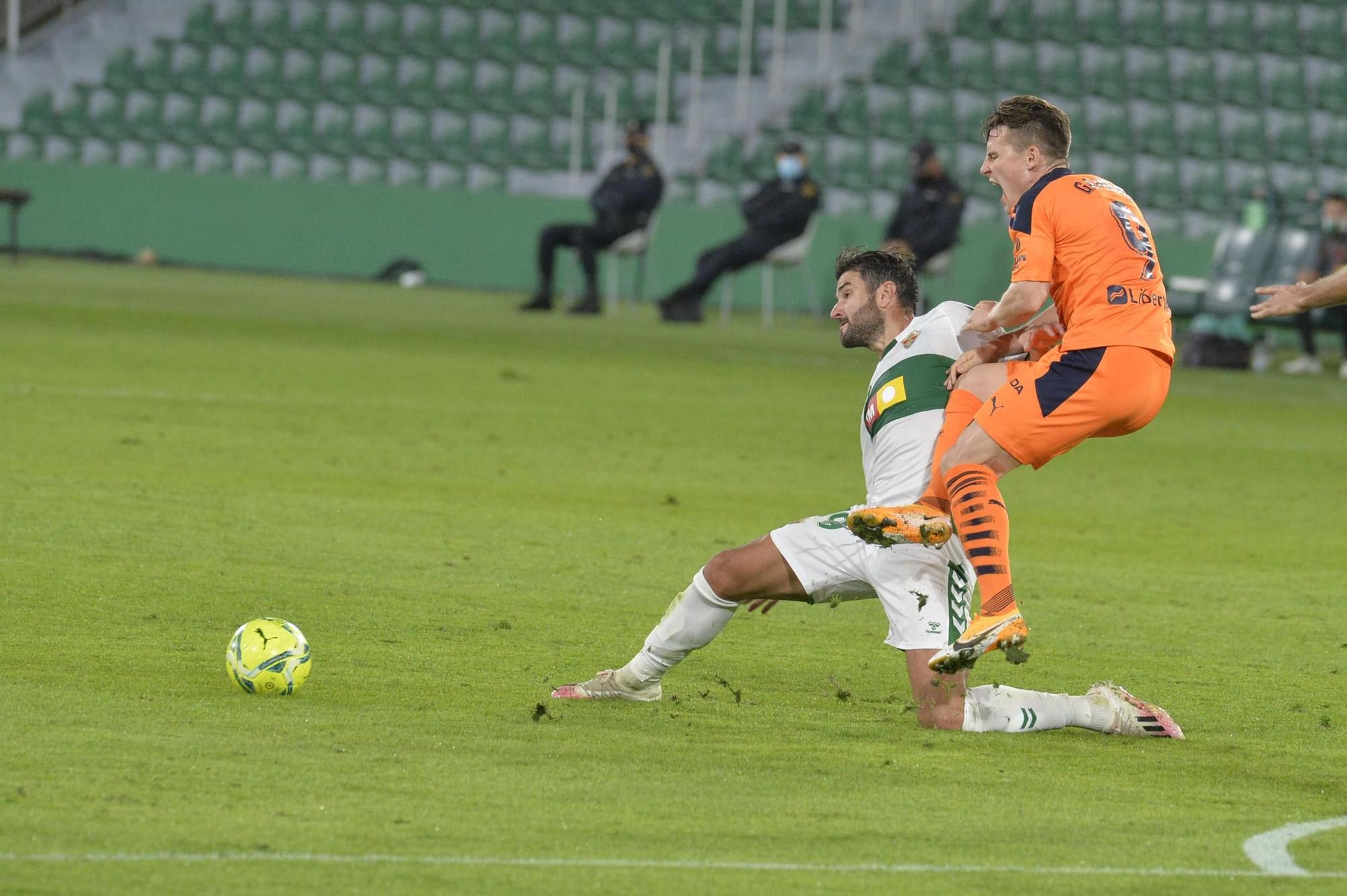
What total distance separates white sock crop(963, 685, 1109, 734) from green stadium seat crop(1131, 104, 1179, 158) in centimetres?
2262

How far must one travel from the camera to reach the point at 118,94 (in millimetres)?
29391

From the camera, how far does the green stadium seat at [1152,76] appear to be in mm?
27406

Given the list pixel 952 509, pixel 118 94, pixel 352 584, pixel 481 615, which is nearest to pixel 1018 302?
pixel 952 509

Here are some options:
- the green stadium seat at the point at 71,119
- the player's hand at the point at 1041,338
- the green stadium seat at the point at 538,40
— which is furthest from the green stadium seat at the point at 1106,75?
the player's hand at the point at 1041,338

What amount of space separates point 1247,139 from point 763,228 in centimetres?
819

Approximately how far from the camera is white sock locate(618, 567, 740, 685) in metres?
5.52

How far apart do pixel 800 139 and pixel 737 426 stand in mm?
14552

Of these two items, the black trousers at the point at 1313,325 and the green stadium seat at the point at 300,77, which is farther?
the green stadium seat at the point at 300,77

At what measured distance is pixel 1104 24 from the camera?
2795cm

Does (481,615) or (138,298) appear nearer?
(481,615)

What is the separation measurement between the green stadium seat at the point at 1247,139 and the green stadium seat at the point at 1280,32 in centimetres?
120

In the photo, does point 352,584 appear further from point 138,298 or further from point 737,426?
point 138,298

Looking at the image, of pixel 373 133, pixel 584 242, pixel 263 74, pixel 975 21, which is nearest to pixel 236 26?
pixel 263 74

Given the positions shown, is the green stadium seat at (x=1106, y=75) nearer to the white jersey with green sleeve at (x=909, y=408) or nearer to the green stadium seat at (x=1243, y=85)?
the green stadium seat at (x=1243, y=85)
